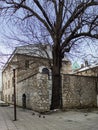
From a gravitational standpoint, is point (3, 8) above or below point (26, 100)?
above

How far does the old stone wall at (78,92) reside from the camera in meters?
24.5

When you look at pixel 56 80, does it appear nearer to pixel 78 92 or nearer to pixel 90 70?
pixel 78 92

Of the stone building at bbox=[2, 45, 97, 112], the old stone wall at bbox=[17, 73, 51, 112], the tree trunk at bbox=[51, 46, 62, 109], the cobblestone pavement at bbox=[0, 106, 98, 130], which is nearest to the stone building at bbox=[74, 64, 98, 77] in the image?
the stone building at bbox=[2, 45, 97, 112]

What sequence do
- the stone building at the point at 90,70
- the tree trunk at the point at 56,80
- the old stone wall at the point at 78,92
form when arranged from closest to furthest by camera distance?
the tree trunk at the point at 56,80, the old stone wall at the point at 78,92, the stone building at the point at 90,70

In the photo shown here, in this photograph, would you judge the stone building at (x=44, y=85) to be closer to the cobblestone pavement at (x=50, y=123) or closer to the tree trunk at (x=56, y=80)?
the tree trunk at (x=56, y=80)

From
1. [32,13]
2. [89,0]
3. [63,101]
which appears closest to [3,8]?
[32,13]

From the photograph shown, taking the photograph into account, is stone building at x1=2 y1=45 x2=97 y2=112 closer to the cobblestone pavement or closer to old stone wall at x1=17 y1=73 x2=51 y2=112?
old stone wall at x1=17 y1=73 x2=51 y2=112

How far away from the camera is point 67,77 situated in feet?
81.7

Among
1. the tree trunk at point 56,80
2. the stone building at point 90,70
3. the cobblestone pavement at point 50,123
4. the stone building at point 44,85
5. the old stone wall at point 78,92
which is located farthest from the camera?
the stone building at point 90,70

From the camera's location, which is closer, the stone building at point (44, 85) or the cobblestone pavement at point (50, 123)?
the cobblestone pavement at point (50, 123)

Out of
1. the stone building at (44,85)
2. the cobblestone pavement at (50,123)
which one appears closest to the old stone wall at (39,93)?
the stone building at (44,85)

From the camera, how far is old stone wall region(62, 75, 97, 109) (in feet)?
80.5

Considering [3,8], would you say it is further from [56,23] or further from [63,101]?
[63,101]

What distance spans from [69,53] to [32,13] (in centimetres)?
433
